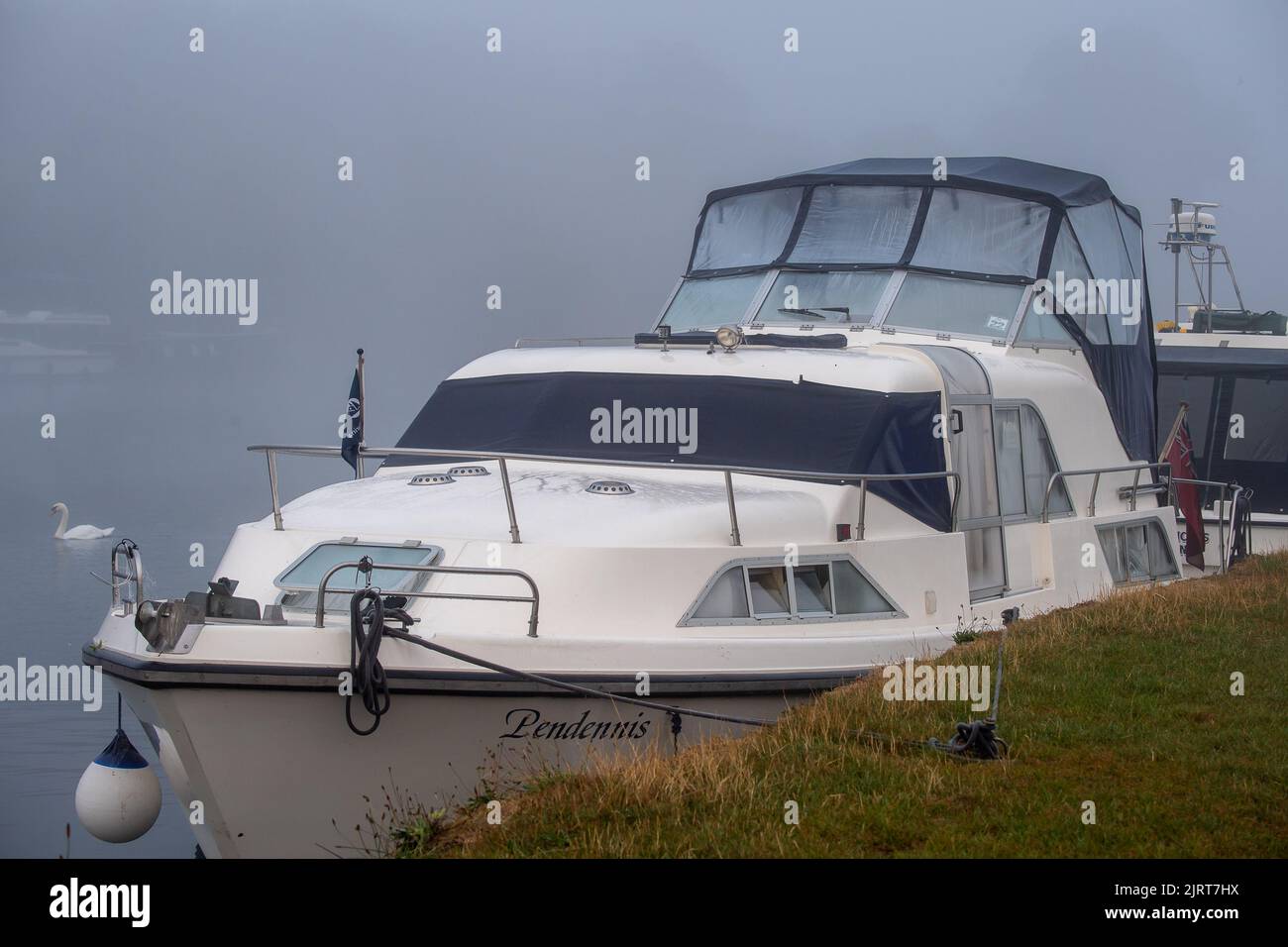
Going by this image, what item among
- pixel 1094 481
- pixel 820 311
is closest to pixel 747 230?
pixel 820 311

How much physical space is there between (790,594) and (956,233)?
4876 millimetres

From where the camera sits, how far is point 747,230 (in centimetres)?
1303

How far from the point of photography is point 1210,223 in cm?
2288

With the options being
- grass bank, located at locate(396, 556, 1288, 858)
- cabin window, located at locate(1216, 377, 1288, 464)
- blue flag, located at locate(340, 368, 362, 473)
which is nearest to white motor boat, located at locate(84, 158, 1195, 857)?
blue flag, located at locate(340, 368, 362, 473)

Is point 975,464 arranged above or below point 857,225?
below

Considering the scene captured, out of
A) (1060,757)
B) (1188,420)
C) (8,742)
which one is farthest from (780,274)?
(8,742)

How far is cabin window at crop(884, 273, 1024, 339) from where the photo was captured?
1172 centimetres

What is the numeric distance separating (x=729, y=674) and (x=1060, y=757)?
2.17m

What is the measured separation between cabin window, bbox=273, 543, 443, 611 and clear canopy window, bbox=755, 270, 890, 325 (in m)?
4.80

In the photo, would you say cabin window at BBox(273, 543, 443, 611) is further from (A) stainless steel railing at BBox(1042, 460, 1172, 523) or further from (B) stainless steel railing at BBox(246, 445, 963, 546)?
(A) stainless steel railing at BBox(1042, 460, 1172, 523)

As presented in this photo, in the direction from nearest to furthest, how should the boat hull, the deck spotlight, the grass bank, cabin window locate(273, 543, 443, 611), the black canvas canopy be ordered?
the grass bank → the boat hull → cabin window locate(273, 543, 443, 611) → the deck spotlight → the black canvas canopy

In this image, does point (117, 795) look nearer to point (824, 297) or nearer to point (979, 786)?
point (979, 786)

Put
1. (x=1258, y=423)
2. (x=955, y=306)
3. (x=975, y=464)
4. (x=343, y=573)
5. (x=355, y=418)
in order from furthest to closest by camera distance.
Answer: (x=1258, y=423) → (x=955, y=306) → (x=355, y=418) → (x=975, y=464) → (x=343, y=573)

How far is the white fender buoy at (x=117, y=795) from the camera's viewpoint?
24.7 ft
